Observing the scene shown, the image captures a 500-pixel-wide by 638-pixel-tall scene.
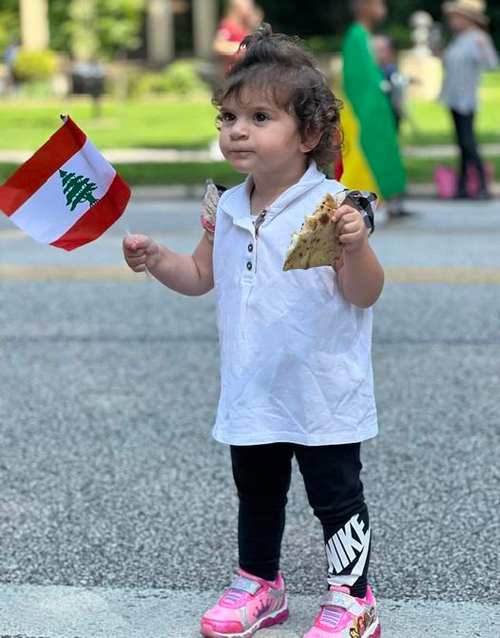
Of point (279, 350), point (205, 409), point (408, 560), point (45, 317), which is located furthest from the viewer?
point (45, 317)

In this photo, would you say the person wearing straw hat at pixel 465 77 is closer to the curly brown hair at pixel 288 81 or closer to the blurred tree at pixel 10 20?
the curly brown hair at pixel 288 81

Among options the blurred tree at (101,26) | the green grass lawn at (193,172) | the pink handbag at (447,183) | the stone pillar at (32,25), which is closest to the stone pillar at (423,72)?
the blurred tree at (101,26)

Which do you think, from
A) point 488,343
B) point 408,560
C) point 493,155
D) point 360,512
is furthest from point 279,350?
point 493,155

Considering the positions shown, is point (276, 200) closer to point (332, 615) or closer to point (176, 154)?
point (332, 615)

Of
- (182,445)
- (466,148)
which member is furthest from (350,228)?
(466,148)

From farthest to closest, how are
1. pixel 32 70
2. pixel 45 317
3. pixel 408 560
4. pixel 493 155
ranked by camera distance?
pixel 32 70 → pixel 493 155 → pixel 45 317 → pixel 408 560

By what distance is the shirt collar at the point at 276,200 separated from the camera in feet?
9.29

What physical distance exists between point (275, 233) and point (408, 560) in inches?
44.9

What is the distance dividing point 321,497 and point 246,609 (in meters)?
0.35

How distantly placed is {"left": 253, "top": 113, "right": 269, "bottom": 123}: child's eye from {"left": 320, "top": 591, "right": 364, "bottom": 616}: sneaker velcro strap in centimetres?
109

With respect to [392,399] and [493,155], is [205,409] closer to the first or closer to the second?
[392,399]

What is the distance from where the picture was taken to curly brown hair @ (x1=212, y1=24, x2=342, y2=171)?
108 inches

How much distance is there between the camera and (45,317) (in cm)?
689

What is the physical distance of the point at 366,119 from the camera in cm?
982
